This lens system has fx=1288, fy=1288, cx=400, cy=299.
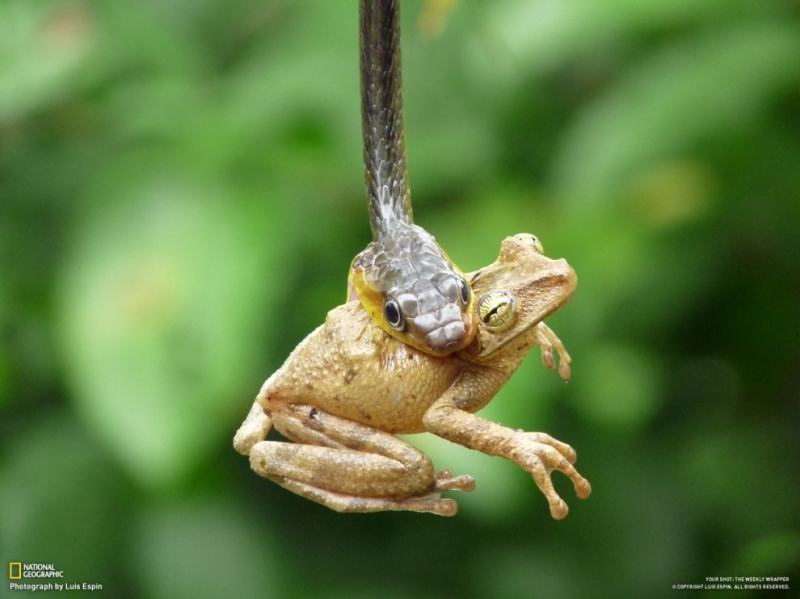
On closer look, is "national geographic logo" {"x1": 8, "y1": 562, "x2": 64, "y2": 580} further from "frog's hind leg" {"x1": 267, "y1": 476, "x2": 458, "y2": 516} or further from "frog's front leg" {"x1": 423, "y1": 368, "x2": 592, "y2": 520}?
"frog's front leg" {"x1": 423, "y1": 368, "x2": 592, "y2": 520}

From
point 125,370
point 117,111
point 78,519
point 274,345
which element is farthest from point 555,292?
point 117,111

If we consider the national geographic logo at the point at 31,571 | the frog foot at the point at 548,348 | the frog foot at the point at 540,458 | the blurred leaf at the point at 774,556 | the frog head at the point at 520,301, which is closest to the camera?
the frog foot at the point at 540,458

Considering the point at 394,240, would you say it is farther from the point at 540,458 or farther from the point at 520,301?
the point at 540,458

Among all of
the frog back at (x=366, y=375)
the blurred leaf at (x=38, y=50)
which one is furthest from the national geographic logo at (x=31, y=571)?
the frog back at (x=366, y=375)

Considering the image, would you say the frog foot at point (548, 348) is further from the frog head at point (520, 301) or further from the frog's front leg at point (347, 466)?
the frog's front leg at point (347, 466)

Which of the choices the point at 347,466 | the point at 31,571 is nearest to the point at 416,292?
the point at 347,466

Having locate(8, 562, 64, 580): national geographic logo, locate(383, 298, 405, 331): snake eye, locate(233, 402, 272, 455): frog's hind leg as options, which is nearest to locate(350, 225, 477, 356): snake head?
locate(383, 298, 405, 331): snake eye

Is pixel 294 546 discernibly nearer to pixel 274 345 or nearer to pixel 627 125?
pixel 274 345
